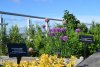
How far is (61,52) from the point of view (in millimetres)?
10805

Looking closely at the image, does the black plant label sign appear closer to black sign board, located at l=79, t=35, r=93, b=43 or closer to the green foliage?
black sign board, located at l=79, t=35, r=93, b=43

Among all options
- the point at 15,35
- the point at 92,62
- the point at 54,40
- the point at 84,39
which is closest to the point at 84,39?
the point at 84,39

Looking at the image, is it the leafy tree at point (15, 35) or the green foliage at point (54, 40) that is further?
the leafy tree at point (15, 35)

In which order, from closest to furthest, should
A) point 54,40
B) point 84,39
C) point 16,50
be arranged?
A: point 16,50
point 84,39
point 54,40

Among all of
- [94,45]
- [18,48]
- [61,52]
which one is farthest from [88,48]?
[18,48]

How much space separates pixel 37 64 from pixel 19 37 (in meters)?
6.20

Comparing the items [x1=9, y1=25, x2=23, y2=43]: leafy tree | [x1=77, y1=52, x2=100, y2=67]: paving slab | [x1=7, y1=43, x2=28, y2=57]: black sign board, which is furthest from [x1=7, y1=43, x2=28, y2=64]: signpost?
[x1=9, y1=25, x2=23, y2=43]: leafy tree

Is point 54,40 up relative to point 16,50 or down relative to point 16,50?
down

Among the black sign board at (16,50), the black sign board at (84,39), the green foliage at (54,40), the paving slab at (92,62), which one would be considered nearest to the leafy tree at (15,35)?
the green foliage at (54,40)

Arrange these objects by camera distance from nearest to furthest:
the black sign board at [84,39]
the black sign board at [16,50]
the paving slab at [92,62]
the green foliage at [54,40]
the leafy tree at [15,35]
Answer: the paving slab at [92,62], the black sign board at [16,50], the black sign board at [84,39], the green foliage at [54,40], the leafy tree at [15,35]

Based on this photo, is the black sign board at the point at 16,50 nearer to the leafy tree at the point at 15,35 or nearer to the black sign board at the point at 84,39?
the black sign board at the point at 84,39

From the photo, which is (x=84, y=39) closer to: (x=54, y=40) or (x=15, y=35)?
Result: (x=54, y=40)

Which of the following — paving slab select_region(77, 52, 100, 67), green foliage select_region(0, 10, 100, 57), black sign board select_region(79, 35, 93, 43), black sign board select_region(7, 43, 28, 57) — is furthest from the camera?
green foliage select_region(0, 10, 100, 57)

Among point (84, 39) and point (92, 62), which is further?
point (84, 39)
